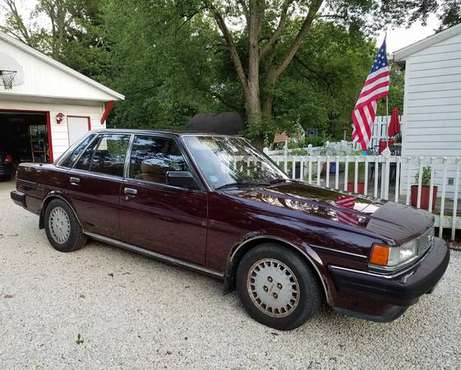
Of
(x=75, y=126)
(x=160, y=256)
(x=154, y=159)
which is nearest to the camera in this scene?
(x=160, y=256)

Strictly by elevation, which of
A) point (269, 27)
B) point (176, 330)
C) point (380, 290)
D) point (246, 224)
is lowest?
point (176, 330)

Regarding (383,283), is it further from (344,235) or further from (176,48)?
(176,48)

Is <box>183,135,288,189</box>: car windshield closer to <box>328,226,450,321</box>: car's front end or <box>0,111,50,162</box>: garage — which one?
<box>328,226,450,321</box>: car's front end

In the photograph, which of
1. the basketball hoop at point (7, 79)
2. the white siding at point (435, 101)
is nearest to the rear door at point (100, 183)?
the white siding at point (435, 101)

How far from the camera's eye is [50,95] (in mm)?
11273

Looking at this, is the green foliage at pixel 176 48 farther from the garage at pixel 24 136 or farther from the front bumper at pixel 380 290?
the front bumper at pixel 380 290

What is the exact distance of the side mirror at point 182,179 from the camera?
3.35 meters

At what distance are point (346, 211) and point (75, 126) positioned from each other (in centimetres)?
1201

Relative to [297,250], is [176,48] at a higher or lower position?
higher

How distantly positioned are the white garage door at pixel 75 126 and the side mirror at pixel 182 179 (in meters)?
10.6

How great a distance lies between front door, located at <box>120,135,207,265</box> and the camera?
3.36 metres

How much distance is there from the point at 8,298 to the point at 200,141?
8.02 ft

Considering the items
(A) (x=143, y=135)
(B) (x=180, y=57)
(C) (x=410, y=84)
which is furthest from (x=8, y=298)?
(B) (x=180, y=57)

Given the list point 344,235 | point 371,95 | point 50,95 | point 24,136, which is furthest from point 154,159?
point 24,136
